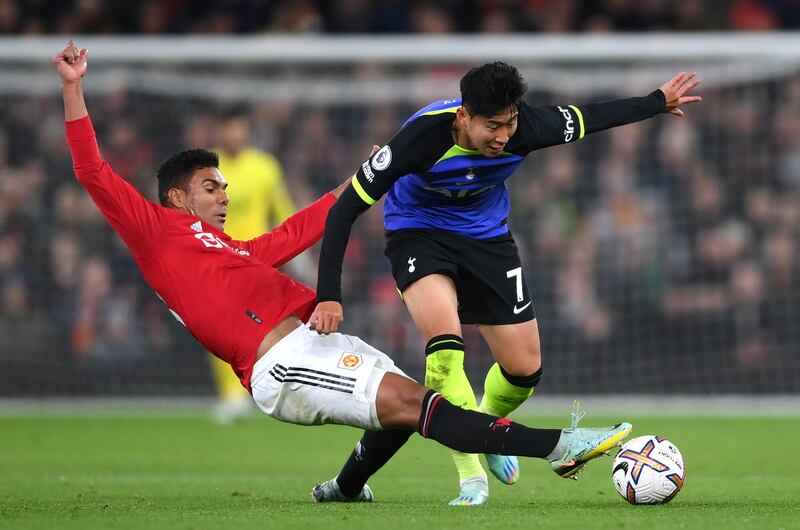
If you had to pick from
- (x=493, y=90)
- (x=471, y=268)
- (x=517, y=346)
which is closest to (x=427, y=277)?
(x=471, y=268)

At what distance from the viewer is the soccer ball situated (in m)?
5.74

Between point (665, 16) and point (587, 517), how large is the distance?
1115 centimetres

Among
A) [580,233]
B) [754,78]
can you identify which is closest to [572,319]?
[580,233]

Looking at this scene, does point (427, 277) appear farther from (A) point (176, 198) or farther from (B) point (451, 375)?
(A) point (176, 198)

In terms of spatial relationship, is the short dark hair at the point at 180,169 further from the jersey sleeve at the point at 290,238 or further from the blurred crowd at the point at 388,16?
the blurred crowd at the point at 388,16

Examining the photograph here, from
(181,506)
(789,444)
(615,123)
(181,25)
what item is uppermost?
(181,25)

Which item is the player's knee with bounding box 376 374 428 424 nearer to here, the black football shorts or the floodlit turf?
the floodlit turf

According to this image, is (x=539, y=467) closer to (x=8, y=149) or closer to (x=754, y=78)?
(x=754, y=78)

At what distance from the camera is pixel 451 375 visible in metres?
6.36

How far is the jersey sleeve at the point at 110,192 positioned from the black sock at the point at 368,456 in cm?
142

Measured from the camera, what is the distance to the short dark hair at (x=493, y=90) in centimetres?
608

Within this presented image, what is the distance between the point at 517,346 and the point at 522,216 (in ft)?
23.0

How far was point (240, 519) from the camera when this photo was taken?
540 centimetres

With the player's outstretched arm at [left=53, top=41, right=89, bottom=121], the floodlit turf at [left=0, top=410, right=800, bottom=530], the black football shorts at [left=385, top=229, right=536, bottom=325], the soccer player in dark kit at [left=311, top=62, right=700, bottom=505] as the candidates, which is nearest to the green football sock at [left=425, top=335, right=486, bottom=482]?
the soccer player in dark kit at [left=311, top=62, right=700, bottom=505]
